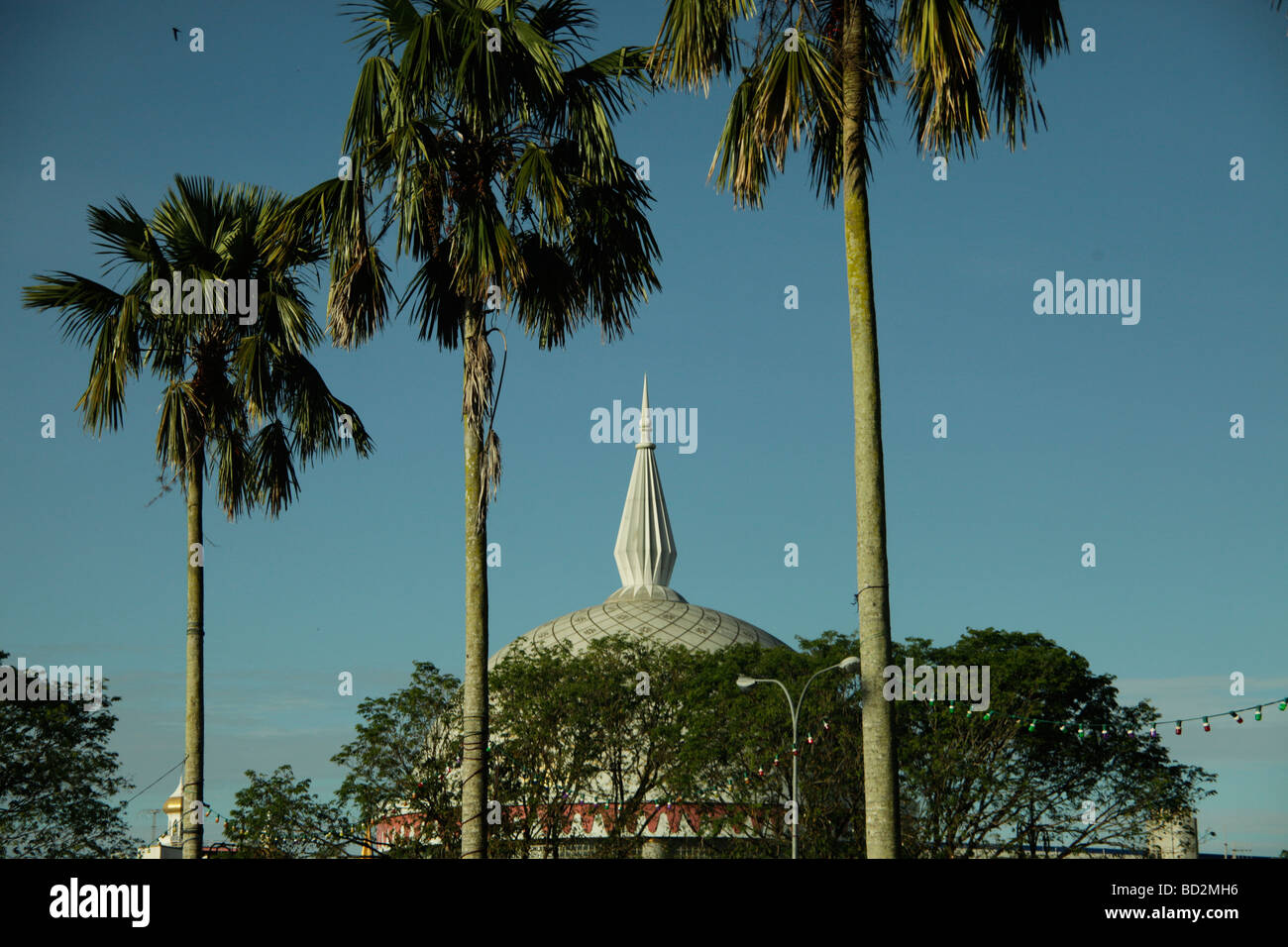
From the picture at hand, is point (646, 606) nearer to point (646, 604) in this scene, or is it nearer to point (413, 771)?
point (646, 604)

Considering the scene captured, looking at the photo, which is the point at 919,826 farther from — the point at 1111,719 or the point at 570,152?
the point at 570,152

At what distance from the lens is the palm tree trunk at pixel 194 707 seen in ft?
59.0

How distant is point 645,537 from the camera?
297 ft

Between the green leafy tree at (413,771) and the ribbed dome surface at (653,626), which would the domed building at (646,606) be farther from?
the green leafy tree at (413,771)

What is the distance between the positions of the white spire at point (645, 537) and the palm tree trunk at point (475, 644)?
73.8 metres

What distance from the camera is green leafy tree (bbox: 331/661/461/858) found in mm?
41500

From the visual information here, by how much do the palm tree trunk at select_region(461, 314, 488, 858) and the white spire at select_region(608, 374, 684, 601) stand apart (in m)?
73.8

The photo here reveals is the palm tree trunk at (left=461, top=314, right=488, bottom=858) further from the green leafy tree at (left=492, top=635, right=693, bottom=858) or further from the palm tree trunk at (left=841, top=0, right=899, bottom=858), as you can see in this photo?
the green leafy tree at (left=492, top=635, right=693, bottom=858)

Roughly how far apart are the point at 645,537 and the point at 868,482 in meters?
78.6

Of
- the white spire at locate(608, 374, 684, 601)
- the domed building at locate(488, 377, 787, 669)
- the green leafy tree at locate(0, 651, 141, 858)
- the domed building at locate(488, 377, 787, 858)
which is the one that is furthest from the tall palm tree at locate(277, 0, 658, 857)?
the white spire at locate(608, 374, 684, 601)

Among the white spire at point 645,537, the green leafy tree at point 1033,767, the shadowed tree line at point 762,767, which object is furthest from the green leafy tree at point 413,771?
the white spire at point 645,537
